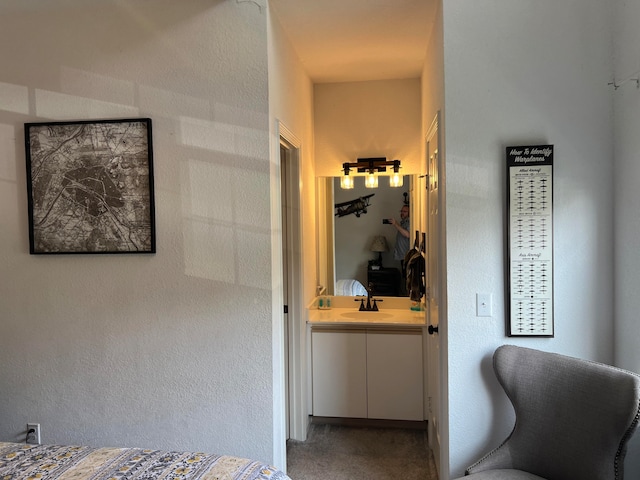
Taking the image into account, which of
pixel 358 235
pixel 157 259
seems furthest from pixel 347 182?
pixel 157 259

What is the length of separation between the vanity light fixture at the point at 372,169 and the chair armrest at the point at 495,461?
7.25 ft

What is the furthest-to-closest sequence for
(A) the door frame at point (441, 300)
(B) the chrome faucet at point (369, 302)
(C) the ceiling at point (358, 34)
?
(B) the chrome faucet at point (369, 302), (C) the ceiling at point (358, 34), (A) the door frame at point (441, 300)

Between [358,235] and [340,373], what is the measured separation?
44.6 inches

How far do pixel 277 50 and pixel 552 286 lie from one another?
1910 millimetres

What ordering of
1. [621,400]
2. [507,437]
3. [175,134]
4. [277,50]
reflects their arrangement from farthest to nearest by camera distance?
1. [277,50]
2. [175,134]
3. [507,437]
4. [621,400]

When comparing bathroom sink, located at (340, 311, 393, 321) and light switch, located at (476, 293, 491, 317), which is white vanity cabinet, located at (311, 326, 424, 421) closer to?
bathroom sink, located at (340, 311, 393, 321)

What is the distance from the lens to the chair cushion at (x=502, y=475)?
71.2 inches

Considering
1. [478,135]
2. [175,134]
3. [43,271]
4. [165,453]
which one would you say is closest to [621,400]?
[478,135]

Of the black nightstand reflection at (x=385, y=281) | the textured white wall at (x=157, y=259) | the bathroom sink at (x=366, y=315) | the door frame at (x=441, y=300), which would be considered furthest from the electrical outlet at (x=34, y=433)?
the black nightstand reflection at (x=385, y=281)

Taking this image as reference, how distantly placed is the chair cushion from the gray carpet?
35.5 inches

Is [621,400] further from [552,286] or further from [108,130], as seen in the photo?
[108,130]

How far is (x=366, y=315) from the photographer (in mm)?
3451

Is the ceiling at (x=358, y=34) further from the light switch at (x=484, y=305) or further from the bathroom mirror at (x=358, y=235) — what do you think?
the light switch at (x=484, y=305)

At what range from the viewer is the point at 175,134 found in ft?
7.50
